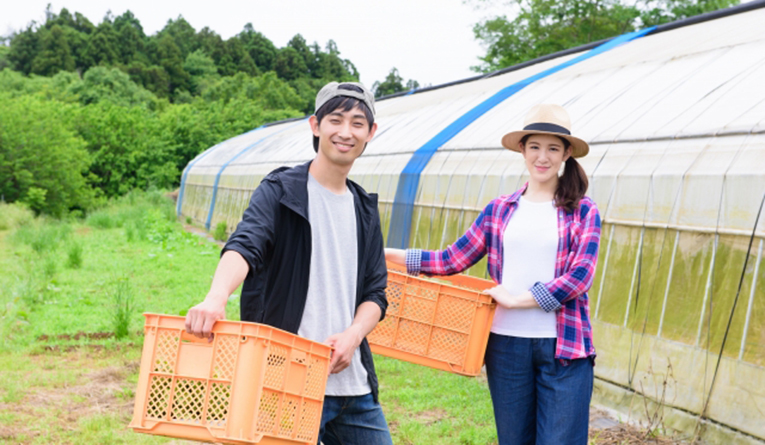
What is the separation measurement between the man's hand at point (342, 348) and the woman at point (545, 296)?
0.80 metres

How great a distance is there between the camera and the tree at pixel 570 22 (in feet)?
92.6

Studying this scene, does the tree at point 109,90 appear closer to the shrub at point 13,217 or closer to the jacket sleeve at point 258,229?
the shrub at point 13,217

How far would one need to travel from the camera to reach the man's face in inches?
88.1

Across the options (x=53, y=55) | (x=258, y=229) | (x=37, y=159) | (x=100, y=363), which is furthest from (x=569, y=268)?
(x=53, y=55)

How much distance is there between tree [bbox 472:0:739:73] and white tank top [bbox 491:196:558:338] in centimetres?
2797

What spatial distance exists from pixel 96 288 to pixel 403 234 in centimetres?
505

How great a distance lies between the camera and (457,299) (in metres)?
2.92

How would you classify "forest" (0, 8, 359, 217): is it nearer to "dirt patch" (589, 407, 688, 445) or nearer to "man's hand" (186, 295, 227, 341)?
"dirt patch" (589, 407, 688, 445)

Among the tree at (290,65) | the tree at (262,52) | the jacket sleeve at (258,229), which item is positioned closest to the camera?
the jacket sleeve at (258,229)

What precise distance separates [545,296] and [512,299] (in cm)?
13

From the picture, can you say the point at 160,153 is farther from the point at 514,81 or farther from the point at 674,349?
the point at 674,349

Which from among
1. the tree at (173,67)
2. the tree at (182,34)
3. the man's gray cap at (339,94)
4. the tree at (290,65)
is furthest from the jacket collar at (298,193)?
the tree at (182,34)

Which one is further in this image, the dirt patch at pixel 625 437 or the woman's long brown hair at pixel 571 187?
the dirt patch at pixel 625 437

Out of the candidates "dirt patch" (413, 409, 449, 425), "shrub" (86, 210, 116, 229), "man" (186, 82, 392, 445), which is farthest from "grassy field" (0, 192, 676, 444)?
"shrub" (86, 210, 116, 229)
